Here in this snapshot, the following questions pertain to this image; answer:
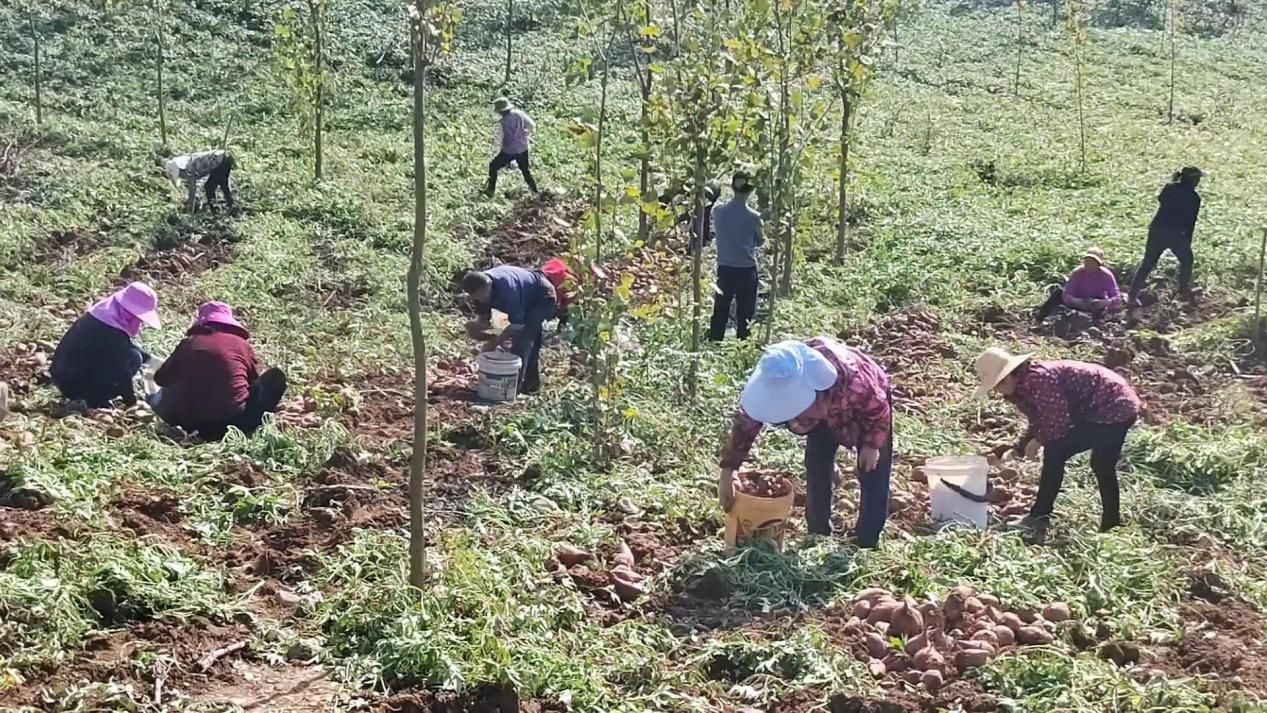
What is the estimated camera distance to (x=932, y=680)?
468 centimetres

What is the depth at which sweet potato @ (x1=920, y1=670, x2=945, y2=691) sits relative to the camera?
4.67m

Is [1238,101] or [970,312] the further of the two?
[1238,101]

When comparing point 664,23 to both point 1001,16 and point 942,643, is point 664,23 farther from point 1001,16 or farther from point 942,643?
point 1001,16

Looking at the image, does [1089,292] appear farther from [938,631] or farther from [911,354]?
[938,631]

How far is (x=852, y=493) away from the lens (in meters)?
6.69

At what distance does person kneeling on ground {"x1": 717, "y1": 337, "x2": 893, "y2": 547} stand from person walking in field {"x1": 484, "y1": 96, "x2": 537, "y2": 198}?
9029 mm

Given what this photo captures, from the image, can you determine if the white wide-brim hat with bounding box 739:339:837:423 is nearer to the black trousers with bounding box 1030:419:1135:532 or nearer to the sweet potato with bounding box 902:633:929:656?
the sweet potato with bounding box 902:633:929:656

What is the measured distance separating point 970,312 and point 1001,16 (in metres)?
21.1

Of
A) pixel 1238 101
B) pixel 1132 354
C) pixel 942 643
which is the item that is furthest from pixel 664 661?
pixel 1238 101

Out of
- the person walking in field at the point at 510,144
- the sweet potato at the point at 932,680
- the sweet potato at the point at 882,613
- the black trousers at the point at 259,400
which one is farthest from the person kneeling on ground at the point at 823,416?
the person walking in field at the point at 510,144

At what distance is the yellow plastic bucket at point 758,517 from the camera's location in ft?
18.5

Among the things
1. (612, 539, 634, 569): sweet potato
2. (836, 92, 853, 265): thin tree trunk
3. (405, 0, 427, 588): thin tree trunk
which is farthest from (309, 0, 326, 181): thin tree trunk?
(405, 0, 427, 588): thin tree trunk

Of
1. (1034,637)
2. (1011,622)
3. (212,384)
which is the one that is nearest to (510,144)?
(212,384)

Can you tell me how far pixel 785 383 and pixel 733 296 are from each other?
458 centimetres
